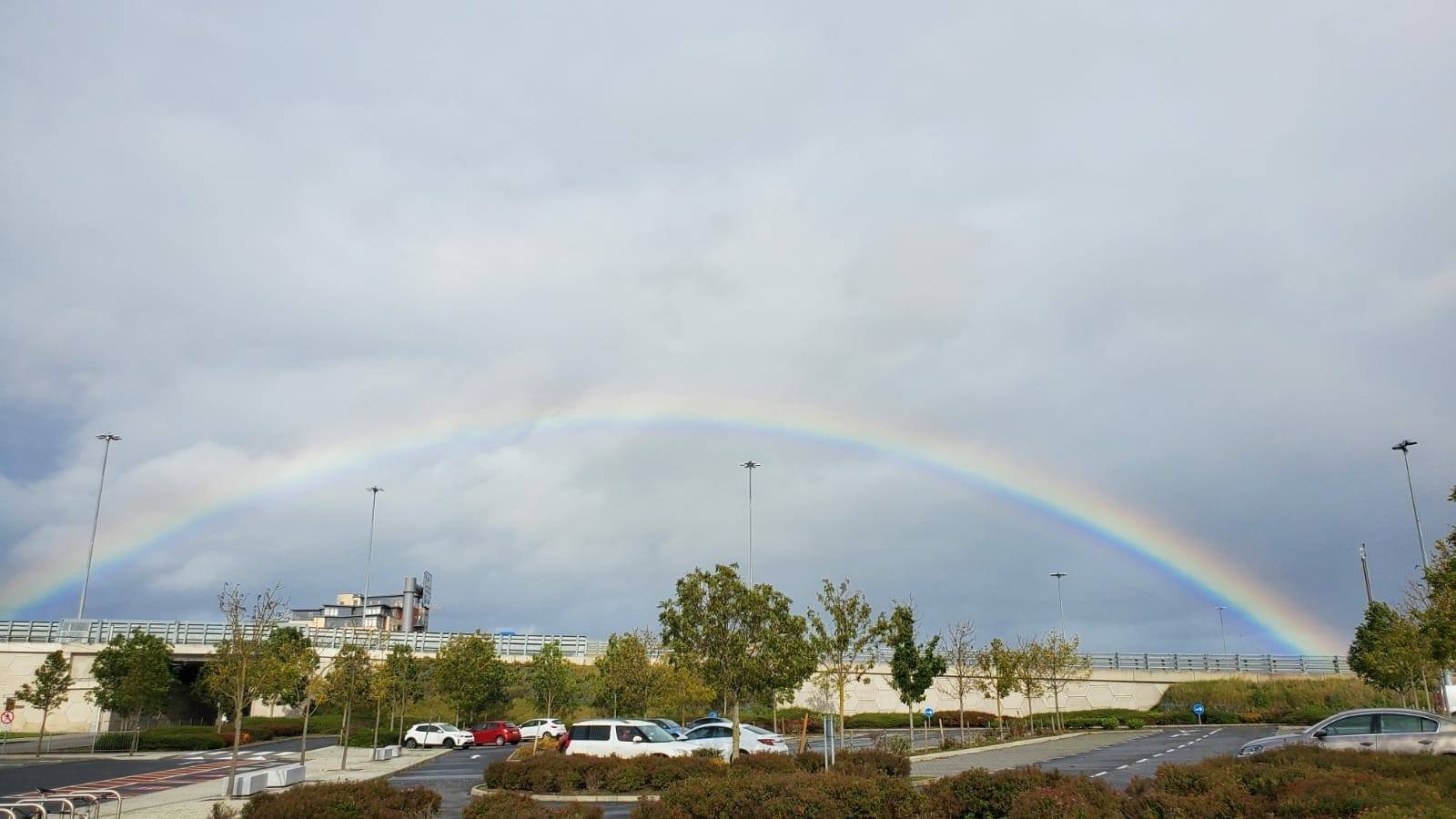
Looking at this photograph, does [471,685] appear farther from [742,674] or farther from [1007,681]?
[1007,681]

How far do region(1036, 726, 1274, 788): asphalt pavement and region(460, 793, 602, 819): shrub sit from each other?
1087cm

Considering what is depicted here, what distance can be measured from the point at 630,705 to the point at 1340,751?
1314 inches

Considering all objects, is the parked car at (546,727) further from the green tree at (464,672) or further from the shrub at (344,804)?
the shrub at (344,804)

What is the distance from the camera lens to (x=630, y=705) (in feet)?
148

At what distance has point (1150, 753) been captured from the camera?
35812 mm

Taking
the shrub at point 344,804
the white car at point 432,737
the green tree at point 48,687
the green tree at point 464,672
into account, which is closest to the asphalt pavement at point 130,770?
the green tree at point 48,687

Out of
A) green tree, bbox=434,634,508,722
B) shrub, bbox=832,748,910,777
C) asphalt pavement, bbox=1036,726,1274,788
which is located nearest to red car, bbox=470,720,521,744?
green tree, bbox=434,634,508,722

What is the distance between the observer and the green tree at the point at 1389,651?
124ft

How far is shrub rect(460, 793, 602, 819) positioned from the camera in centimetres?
1332

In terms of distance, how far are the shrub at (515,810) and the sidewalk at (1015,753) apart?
13.2 meters

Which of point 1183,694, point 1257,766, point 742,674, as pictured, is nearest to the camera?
point 1257,766

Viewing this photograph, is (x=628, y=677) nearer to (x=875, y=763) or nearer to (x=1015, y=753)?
(x=1015, y=753)

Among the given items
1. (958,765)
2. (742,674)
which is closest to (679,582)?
(742,674)

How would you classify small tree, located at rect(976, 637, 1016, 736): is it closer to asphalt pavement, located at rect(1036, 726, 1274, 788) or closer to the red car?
asphalt pavement, located at rect(1036, 726, 1274, 788)
